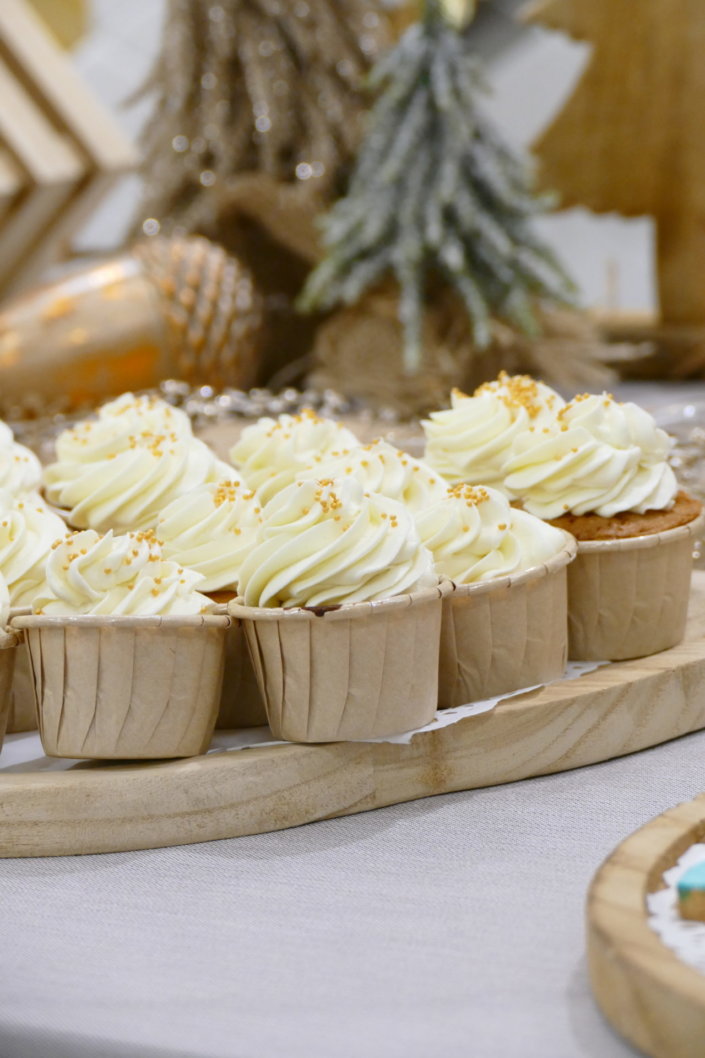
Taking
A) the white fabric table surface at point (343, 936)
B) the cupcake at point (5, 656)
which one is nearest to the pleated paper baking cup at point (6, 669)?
the cupcake at point (5, 656)

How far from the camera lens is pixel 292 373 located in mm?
2352

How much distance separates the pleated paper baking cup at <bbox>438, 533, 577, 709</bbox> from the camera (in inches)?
43.2

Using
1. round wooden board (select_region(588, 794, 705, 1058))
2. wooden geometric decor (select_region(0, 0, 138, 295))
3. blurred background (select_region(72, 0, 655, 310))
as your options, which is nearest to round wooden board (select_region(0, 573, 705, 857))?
round wooden board (select_region(588, 794, 705, 1058))

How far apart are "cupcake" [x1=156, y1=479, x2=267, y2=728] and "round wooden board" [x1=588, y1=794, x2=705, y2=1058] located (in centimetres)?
38

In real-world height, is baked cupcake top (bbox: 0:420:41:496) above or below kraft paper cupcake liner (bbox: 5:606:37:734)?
above

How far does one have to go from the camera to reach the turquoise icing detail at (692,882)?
2.54ft

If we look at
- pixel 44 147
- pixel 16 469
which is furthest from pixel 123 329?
pixel 16 469

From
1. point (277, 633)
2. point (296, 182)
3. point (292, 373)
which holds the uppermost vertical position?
point (296, 182)

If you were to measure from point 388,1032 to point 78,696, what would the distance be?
1.23 feet

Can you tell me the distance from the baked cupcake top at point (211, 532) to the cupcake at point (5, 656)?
142 mm

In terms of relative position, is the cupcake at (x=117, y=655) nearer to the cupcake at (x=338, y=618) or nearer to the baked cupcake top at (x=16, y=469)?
the cupcake at (x=338, y=618)

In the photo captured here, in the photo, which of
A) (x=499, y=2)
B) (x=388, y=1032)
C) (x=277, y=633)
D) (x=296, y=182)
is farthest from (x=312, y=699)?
(x=499, y=2)

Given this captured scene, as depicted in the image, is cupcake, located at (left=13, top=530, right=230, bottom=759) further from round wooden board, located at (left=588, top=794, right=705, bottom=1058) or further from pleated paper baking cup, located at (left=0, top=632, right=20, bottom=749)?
round wooden board, located at (left=588, top=794, right=705, bottom=1058)

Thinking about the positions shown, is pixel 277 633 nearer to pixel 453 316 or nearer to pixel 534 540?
pixel 534 540
